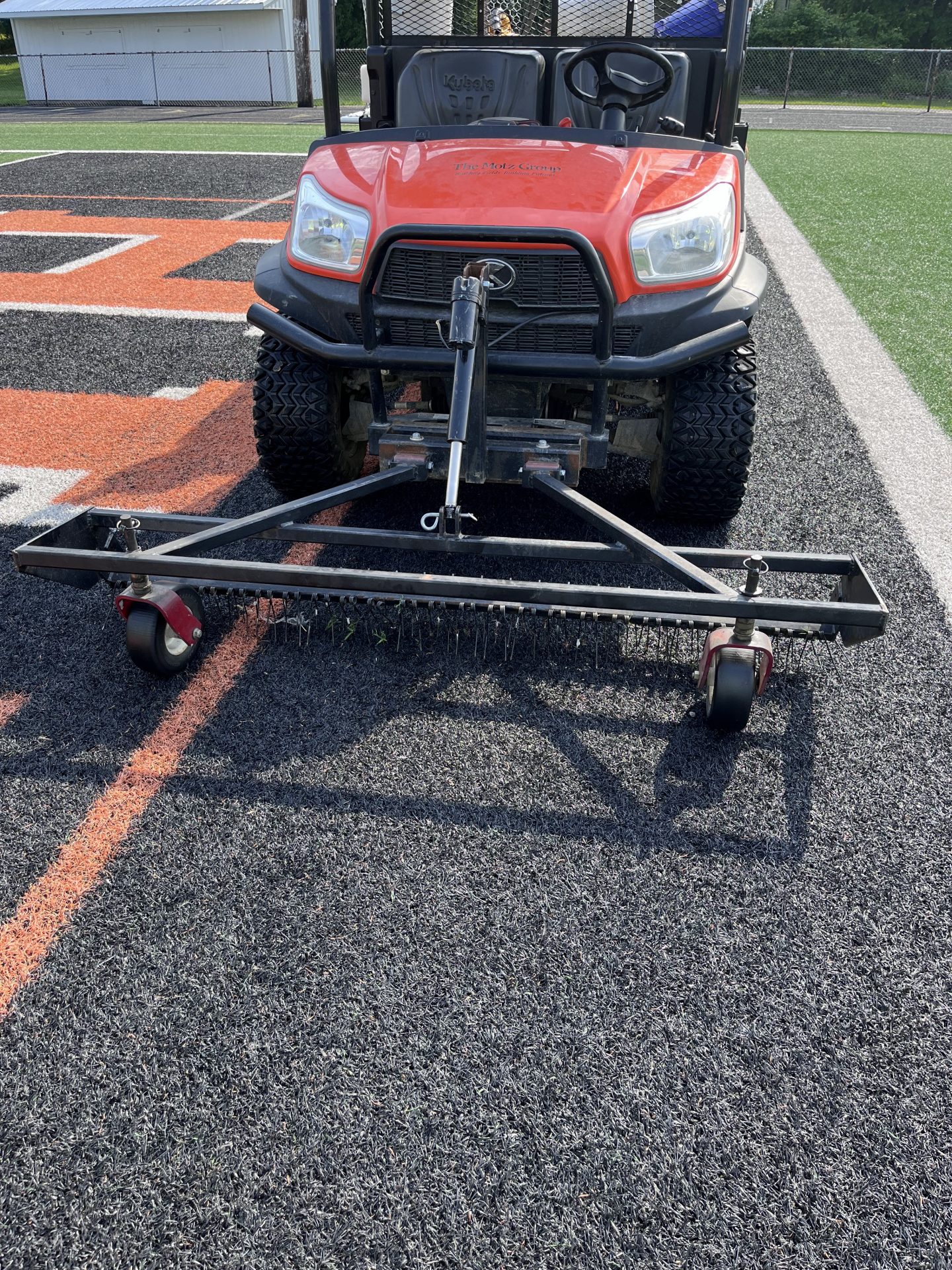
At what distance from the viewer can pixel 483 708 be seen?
2.91 m

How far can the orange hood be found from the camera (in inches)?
120

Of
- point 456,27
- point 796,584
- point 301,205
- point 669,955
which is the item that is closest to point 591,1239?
point 669,955

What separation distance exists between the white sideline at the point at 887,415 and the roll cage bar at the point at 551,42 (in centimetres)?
165

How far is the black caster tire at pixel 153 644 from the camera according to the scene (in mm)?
2914

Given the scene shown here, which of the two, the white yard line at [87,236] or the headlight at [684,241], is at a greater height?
the headlight at [684,241]

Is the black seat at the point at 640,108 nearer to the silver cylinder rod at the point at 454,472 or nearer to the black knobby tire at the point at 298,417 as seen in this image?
the black knobby tire at the point at 298,417

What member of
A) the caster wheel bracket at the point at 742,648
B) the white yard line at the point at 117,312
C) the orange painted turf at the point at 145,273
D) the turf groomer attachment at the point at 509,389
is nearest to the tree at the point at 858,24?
the orange painted turf at the point at 145,273

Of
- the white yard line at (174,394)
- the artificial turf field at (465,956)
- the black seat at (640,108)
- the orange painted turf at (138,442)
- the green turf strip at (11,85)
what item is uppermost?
the black seat at (640,108)

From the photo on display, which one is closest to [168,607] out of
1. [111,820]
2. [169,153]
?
[111,820]

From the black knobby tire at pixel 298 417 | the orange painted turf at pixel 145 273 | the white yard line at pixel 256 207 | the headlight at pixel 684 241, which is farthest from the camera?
the white yard line at pixel 256 207

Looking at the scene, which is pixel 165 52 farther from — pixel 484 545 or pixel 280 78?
pixel 484 545

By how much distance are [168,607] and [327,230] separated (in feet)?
4.50

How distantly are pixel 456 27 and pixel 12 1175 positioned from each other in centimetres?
465

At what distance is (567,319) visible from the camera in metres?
3.06
